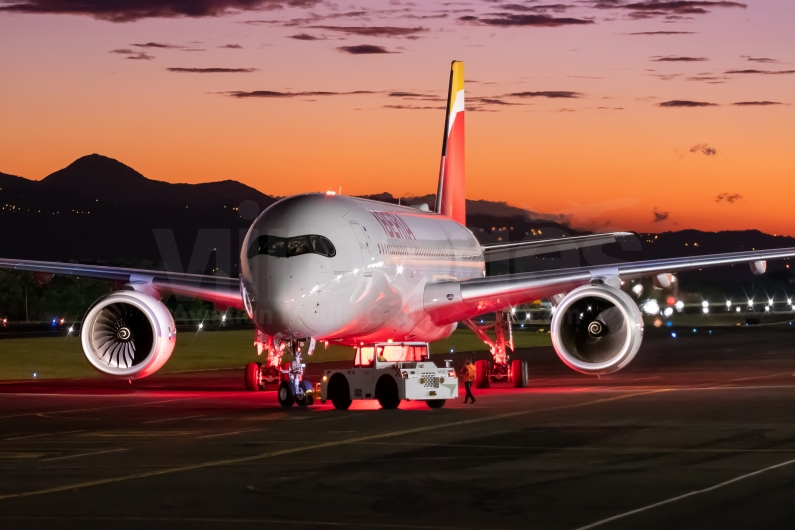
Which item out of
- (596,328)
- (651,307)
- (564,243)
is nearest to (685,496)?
(596,328)

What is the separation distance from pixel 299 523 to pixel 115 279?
21.2m

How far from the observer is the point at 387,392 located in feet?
84.9

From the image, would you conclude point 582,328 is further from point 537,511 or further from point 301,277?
point 537,511

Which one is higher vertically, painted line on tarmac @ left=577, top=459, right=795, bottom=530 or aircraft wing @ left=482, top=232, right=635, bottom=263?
aircraft wing @ left=482, top=232, right=635, bottom=263

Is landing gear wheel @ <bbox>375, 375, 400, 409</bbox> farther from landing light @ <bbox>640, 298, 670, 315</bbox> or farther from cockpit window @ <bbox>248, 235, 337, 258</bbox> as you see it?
landing light @ <bbox>640, 298, 670, 315</bbox>

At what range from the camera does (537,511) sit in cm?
1254

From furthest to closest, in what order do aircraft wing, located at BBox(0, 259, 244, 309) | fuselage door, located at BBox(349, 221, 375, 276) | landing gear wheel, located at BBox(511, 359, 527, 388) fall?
landing gear wheel, located at BBox(511, 359, 527, 388) → aircraft wing, located at BBox(0, 259, 244, 309) → fuselage door, located at BBox(349, 221, 375, 276)

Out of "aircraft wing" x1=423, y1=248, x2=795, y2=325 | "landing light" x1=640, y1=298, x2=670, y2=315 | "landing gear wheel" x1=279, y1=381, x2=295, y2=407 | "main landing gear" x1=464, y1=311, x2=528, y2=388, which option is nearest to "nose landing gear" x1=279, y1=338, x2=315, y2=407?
"landing gear wheel" x1=279, y1=381, x2=295, y2=407

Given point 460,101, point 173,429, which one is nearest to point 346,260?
point 173,429

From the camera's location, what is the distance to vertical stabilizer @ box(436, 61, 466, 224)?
3953cm

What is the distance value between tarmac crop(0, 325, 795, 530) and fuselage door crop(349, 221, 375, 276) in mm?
2908

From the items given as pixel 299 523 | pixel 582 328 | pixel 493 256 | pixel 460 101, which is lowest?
pixel 299 523

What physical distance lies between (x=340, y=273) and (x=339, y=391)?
97.8 inches

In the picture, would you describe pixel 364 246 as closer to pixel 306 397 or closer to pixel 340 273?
pixel 340 273
